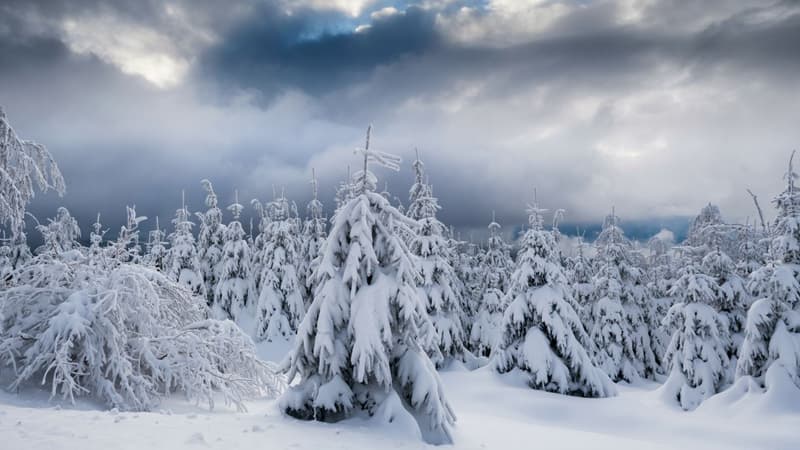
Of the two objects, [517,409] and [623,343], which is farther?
[623,343]

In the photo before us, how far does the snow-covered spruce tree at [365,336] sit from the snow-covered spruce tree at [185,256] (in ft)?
93.0

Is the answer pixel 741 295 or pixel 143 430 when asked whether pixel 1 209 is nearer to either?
pixel 143 430

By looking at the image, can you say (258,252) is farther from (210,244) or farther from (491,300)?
(491,300)

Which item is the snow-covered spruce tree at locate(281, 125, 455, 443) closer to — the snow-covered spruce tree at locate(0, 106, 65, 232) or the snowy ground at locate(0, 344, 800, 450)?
the snowy ground at locate(0, 344, 800, 450)

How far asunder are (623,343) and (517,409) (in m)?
15.3

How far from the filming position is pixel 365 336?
32.9 ft

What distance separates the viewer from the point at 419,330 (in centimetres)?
1065

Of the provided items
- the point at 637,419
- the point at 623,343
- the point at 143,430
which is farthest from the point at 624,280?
the point at 143,430

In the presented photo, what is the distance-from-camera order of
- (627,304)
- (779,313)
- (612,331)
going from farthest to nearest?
(627,304) → (612,331) → (779,313)

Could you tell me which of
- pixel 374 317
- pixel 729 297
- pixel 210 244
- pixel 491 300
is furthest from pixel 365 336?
pixel 210 244

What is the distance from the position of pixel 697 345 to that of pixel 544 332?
257 inches

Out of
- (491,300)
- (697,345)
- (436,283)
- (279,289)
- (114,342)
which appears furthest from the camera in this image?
(279,289)

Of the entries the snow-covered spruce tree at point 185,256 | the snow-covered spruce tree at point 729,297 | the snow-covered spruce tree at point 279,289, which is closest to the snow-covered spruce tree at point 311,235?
the snow-covered spruce tree at point 279,289

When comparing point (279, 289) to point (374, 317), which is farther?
point (279, 289)
